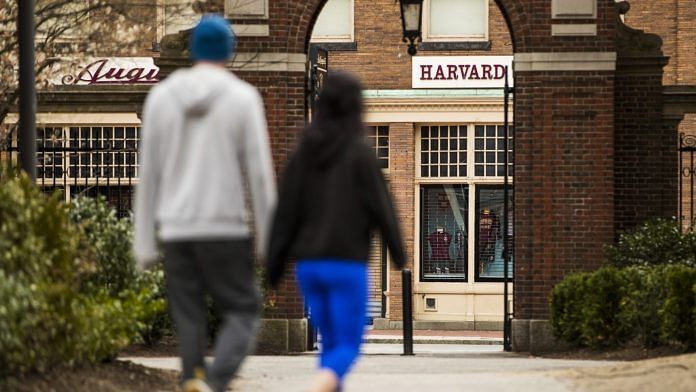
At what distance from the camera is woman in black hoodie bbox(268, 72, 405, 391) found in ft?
22.3

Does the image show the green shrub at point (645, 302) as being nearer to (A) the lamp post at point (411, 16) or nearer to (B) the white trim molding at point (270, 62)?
(A) the lamp post at point (411, 16)

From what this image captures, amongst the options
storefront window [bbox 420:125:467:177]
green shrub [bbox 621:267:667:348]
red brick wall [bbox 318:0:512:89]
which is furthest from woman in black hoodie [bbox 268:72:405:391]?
red brick wall [bbox 318:0:512:89]

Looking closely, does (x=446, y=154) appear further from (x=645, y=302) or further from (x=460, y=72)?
(x=645, y=302)

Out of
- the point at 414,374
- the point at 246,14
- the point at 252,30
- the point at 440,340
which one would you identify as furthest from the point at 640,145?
the point at 440,340

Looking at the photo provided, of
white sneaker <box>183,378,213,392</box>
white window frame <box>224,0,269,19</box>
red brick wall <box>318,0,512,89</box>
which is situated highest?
red brick wall <box>318,0,512,89</box>

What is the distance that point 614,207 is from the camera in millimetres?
18391

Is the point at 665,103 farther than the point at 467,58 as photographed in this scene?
No

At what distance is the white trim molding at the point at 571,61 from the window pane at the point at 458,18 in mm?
13044

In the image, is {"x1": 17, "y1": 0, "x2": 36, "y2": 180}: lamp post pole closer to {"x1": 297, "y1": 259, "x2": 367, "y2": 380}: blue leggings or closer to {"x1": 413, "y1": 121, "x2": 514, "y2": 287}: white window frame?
{"x1": 297, "y1": 259, "x2": 367, "y2": 380}: blue leggings

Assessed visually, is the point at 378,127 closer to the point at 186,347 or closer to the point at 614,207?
the point at 614,207

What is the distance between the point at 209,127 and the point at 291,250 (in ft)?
2.29

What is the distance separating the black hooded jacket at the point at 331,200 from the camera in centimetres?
682

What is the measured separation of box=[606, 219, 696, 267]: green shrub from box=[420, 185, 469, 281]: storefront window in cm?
1299

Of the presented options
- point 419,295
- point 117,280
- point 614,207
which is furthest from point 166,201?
point 419,295
